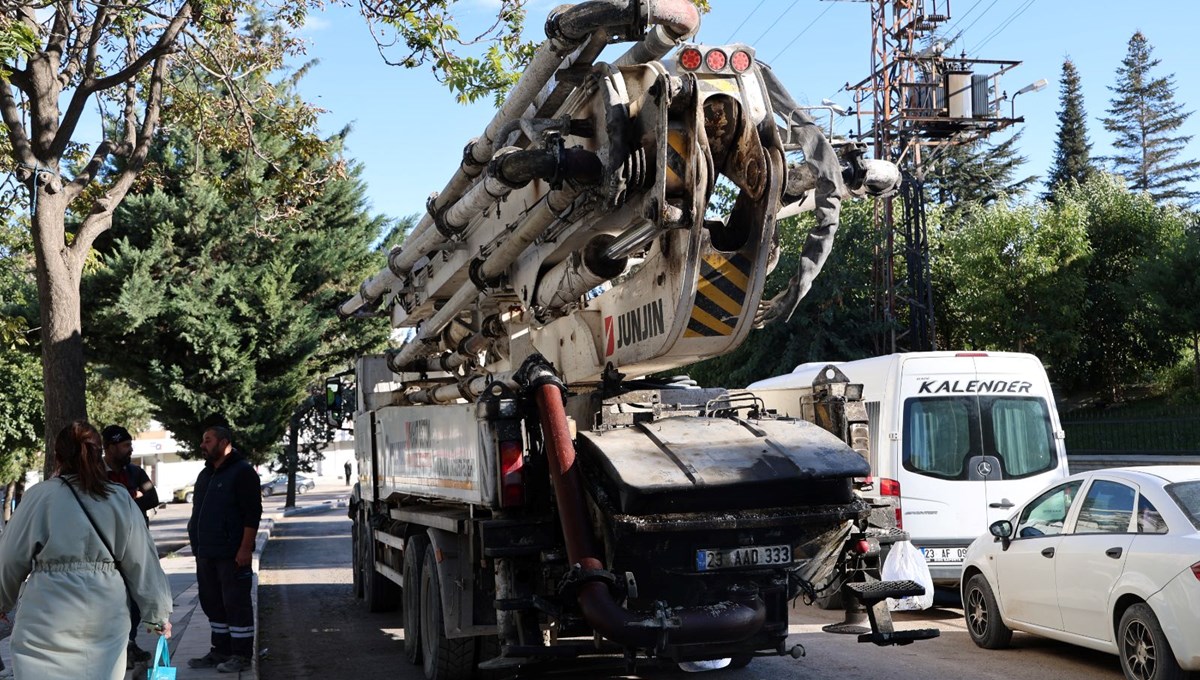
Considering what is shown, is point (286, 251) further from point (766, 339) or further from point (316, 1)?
point (316, 1)

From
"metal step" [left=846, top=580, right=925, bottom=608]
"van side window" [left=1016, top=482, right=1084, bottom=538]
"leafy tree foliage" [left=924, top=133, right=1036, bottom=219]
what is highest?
"leafy tree foliage" [left=924, top=133, right=1036, bottom=219]

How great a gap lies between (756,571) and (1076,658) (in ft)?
12.5

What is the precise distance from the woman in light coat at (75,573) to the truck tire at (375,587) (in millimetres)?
6557

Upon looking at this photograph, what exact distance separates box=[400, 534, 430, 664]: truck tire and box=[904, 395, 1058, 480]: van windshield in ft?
16.4

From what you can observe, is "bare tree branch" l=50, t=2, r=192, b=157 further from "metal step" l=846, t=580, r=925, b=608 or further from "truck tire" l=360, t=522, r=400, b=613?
"metal step" l=846, t=580, r=925, b=608

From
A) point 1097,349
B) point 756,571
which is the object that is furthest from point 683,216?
point 1097,349

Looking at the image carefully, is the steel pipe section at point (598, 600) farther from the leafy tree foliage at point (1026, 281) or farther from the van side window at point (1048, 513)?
the leafy tree foliage at point (1026, 281)

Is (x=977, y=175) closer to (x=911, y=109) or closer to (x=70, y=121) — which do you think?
(x=911, y=109)

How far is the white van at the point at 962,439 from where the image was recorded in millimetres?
11641

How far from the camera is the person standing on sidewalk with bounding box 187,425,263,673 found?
852cm

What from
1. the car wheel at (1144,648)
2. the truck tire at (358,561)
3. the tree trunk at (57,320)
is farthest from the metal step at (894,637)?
the truck tire at (358,561)

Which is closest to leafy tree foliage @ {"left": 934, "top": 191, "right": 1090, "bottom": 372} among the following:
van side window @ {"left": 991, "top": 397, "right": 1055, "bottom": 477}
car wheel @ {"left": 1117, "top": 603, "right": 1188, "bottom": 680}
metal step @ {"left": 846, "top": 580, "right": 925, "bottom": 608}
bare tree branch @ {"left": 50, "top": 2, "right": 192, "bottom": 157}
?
van side window @ {"left": 991, "top": 397, "right": 1055, "bottom": 477}

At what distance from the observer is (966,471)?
11742 mm

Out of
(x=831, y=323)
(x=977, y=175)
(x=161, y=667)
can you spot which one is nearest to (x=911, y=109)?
(x=831, y=323)
